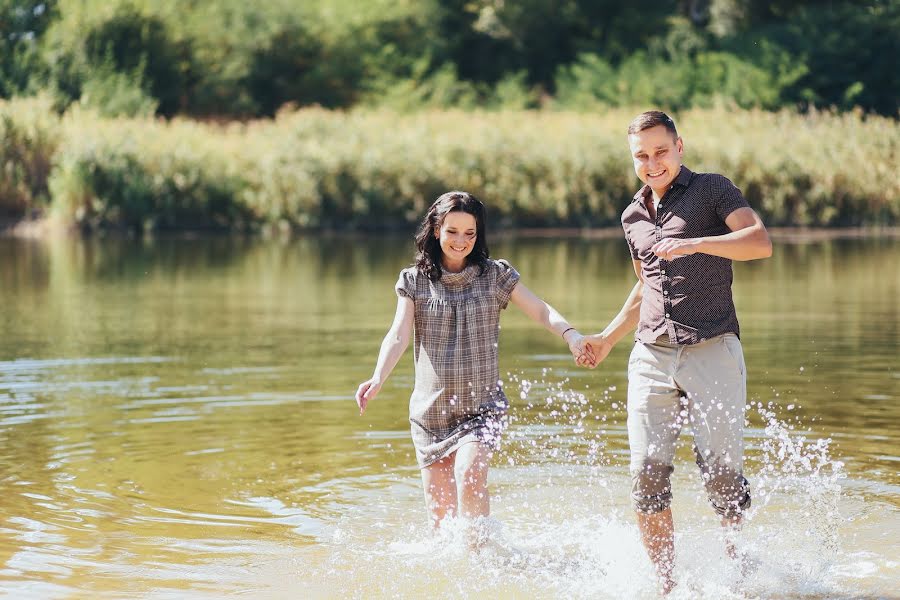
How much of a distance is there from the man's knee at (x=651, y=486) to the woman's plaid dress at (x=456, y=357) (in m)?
0.67

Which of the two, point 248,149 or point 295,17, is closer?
point 248,149

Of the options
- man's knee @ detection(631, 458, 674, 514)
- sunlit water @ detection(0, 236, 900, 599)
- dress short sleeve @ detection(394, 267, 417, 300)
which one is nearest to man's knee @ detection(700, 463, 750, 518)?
man's knee @ detection(631, 458, 674, 514)

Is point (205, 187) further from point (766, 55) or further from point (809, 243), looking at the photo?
point (766, 55)

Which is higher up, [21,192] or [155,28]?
[155,28]

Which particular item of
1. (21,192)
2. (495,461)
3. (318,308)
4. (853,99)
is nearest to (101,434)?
(495,461)

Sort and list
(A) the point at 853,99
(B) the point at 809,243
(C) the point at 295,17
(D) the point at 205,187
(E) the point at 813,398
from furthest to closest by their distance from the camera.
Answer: (C) the point at 295,17, (A) the point at 853,99, (D) the point at 205,187, (B) the point at 809,243, (E) the point at 813,398

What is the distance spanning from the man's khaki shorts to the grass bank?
22632mm

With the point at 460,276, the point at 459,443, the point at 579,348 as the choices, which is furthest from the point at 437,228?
the point at 459,443

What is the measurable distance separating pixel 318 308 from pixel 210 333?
2.20 meters

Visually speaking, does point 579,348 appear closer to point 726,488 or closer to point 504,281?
point 504,281

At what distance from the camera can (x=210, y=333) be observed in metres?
13.2

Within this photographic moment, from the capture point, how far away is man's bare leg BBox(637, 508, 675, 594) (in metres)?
5.38

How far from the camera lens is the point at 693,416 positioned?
5262 millimetres

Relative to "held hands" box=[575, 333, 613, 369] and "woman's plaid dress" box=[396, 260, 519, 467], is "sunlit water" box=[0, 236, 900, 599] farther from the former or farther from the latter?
"held hands" box=[575, 333, 613, 369]
